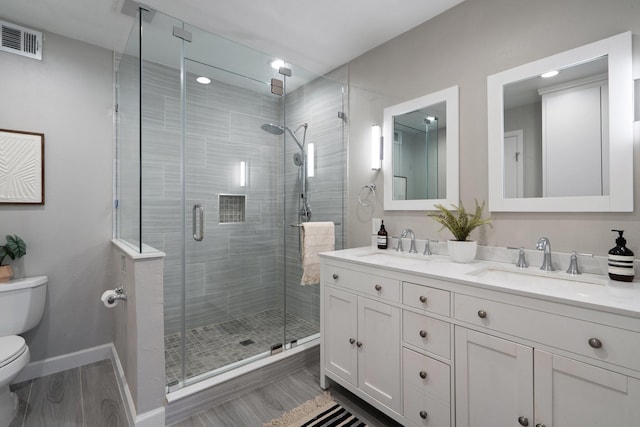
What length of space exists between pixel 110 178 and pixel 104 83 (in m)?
0.77

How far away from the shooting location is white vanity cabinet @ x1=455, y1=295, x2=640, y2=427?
93cm

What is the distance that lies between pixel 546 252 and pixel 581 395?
0.68 meters

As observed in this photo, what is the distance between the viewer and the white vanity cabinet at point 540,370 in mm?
925

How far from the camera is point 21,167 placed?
2055 millimetres

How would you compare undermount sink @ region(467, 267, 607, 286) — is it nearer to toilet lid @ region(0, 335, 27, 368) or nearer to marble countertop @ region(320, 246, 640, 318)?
marble countertop @ region(320, 246, 640, 318)

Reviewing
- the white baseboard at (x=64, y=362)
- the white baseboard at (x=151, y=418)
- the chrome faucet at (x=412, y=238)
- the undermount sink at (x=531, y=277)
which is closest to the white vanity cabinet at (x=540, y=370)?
the undermount sink at (x=531, y=277)

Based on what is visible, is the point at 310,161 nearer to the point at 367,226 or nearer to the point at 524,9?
the point at 367,226

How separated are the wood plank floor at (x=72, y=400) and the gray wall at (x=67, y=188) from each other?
219mm

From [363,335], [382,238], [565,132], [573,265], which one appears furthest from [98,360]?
[565,132]

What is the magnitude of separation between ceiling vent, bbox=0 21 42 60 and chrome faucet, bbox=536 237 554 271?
11.3 feet

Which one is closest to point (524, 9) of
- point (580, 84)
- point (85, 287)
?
point (580, 84)

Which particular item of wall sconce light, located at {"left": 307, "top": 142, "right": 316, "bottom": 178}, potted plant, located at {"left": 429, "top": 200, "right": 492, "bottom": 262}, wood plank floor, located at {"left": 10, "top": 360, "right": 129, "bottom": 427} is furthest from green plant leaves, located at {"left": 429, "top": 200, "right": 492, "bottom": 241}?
wood plank floor, located at {"left": 10, "top": 360, "right": 129, "bottom": 427}

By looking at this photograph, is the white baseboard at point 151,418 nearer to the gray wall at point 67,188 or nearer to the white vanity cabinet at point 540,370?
the gray wall at point 67,188

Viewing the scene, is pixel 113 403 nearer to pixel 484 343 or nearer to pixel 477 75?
pixel 484 343
